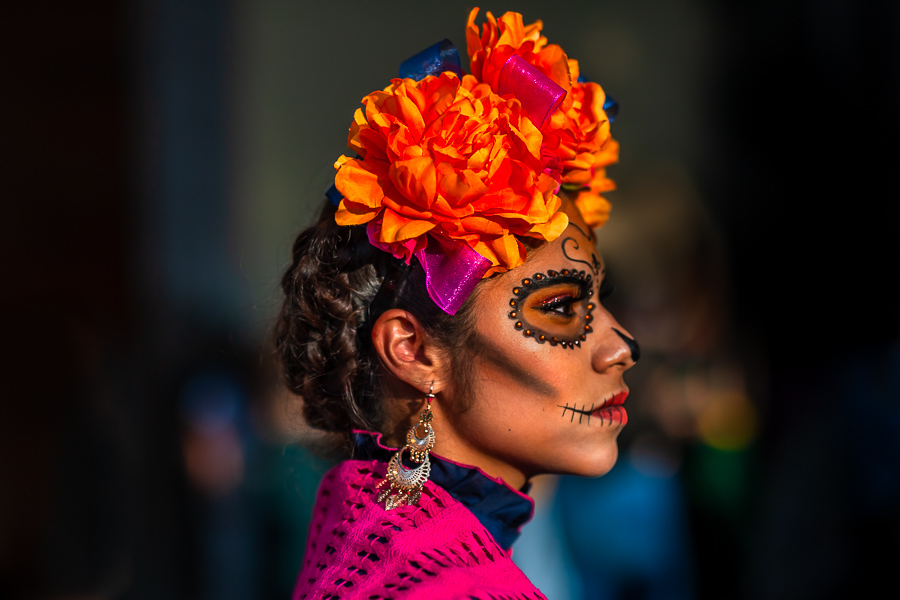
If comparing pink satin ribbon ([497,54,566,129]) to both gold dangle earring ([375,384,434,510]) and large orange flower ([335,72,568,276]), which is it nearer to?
large orange flower ([335,72,568,276])

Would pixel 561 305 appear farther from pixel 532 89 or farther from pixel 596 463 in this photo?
pixel 532 89

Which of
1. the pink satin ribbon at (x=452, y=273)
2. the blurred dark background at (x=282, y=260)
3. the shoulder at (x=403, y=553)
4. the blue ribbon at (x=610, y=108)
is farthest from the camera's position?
the blurred dark background at (x=282, y=260)

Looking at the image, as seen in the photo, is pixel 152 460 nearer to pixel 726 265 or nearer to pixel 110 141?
pixel 110 141

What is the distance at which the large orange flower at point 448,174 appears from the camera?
4.68 feet

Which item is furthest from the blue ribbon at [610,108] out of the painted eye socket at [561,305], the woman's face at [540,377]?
the painted eye socket at [561,305]

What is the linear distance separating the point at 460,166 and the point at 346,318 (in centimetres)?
48

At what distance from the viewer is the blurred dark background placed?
3.39m

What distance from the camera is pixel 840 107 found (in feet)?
14.9

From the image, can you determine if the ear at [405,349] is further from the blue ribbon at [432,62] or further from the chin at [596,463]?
the blue ribbon at [432,62]

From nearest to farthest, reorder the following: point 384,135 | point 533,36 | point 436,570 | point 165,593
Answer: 1. point 436,570
2. point 384,135
3. point 533,36
4. point 165,593

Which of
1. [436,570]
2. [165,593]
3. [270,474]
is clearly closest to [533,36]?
[436,570]

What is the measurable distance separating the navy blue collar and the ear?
16 cm

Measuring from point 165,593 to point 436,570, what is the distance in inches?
117

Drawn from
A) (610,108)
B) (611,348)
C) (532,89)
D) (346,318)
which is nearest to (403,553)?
(346,318)
